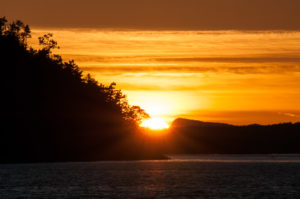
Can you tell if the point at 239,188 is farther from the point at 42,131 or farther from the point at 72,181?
the point at 42,131

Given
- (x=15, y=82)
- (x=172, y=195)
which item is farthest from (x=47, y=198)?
(x=15, y=82)

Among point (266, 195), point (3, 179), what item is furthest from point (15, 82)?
point (266, 195)

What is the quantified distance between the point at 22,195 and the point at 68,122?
366ft

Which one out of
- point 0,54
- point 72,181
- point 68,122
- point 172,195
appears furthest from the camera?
point 68,122

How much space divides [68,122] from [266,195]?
11478cm

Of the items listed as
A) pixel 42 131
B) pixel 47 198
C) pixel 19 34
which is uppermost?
pixel 19 34

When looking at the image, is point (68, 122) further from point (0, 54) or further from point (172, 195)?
point (172, 195)

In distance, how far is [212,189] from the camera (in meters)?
94.8

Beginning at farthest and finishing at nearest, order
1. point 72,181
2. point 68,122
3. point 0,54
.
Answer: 1. point 68,122
2. point 0,54
3. point 72,181

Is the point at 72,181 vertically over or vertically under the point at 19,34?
under

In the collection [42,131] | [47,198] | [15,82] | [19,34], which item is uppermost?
[19,34]

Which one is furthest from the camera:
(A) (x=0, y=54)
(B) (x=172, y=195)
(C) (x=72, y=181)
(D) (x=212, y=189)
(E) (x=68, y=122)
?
(E) (x=68, y=122)

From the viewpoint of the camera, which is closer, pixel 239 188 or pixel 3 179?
pixel 239 188

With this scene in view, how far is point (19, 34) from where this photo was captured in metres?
180
